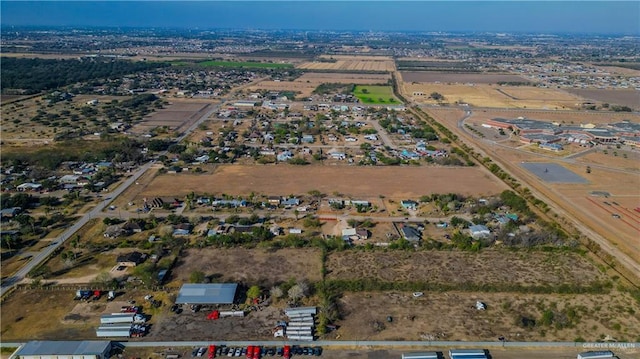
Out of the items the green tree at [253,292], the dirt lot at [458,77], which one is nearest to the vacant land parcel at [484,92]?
the dirt lot at [458,77]

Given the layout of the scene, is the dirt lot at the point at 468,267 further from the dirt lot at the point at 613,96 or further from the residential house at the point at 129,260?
the dirt lot at the point at 613,96

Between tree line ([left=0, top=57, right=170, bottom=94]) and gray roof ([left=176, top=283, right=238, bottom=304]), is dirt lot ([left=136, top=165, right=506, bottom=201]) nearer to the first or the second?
gray roof ([left=176, top=283, right=238, bottom=304])

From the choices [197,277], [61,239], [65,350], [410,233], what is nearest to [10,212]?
[61,239]

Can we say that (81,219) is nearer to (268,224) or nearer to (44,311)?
(44,311)

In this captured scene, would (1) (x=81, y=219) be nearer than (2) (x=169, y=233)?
No

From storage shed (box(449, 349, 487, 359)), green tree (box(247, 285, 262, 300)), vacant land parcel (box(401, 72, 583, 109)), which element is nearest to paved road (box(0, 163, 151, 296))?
green tree (box(247, 285, 262, 300))

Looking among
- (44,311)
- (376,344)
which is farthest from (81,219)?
(376,344)

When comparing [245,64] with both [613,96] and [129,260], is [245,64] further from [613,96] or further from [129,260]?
[129,260]
